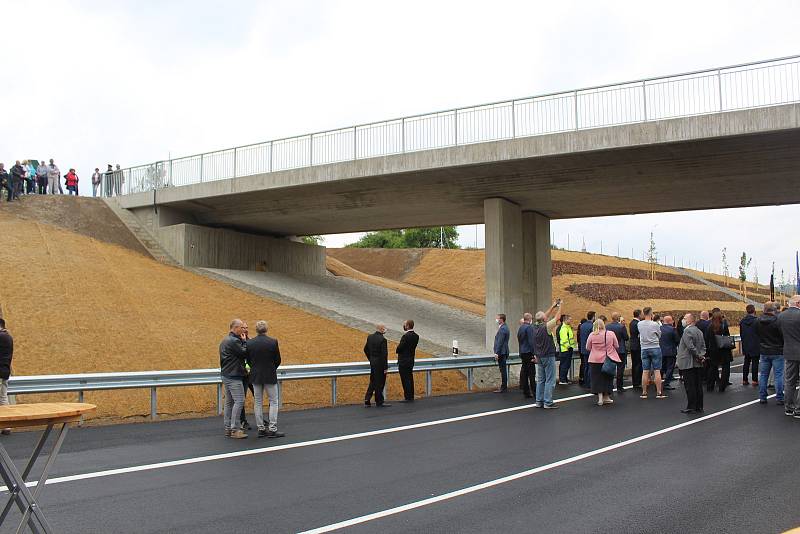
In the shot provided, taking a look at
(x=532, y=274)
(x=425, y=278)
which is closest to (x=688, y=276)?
(x=425, y=278)

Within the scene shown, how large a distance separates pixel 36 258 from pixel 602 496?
1980 cm

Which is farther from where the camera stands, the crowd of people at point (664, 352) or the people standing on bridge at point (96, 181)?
the people standing on bridge at point (96, 181)

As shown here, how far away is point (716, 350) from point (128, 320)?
14274 mm

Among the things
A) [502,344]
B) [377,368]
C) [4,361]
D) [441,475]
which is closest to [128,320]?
[377,368]

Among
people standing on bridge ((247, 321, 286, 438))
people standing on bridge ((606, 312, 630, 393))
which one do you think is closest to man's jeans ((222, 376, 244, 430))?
people standing on bridge ((247, 321, 286, 438))

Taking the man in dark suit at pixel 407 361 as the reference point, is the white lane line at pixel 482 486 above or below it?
below

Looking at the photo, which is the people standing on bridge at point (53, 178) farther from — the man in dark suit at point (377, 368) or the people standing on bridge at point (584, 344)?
the people standing on bridge at point (584, 344)

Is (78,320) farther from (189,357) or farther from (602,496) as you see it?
(602,496)

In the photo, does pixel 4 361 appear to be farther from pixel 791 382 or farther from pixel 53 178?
pixel 53 178

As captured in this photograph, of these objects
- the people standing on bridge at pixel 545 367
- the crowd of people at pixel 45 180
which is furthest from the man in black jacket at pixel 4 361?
the crowd of people at pixel 45 180

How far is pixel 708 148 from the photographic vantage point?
58.4ft

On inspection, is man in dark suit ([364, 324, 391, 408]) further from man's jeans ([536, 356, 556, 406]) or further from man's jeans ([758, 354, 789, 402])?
man's jeans ([758, 354, 789, 402])

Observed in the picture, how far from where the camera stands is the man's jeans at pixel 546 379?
42.2 feet

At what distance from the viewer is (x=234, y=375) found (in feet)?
32.9
